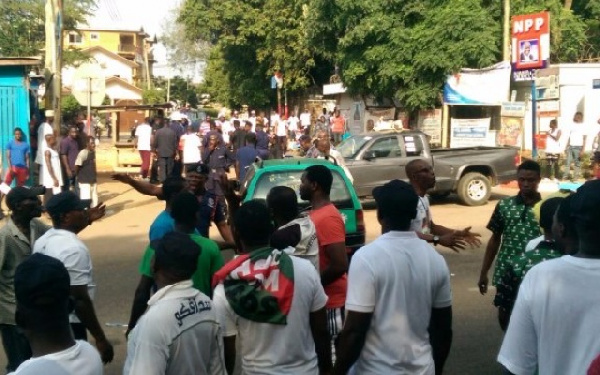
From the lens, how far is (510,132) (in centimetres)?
2712

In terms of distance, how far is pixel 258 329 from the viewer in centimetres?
430

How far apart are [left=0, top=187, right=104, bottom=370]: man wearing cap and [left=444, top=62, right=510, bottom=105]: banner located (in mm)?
21922

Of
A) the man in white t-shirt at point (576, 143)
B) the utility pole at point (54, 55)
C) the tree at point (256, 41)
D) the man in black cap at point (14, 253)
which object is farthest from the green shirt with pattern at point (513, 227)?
the tree at point (256, 41)

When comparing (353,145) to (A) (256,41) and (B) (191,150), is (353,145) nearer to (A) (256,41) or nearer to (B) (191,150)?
(B) (191,150)

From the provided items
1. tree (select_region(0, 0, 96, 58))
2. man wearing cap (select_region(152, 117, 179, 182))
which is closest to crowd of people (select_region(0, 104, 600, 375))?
man wearing cap (select_region(152, 117, 179, 182))

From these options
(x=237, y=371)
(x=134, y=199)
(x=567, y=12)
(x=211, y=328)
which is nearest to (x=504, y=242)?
(x=237, y=371)

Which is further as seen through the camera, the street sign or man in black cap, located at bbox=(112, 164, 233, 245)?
the street sign

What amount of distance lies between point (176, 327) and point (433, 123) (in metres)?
26.2

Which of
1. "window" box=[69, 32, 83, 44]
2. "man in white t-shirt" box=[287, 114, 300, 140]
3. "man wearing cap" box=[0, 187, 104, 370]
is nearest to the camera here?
"man wearing cap" box=[0, 187, 104, 370]

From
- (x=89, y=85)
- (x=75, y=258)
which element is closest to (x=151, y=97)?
(x=89, y=85)

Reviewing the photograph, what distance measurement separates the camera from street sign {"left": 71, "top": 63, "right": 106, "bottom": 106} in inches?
805

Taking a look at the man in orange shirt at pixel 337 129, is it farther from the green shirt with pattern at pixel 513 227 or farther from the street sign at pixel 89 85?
the green shirt with pattern at pixel 513 227

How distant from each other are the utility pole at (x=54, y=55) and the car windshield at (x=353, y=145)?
6.61 meters

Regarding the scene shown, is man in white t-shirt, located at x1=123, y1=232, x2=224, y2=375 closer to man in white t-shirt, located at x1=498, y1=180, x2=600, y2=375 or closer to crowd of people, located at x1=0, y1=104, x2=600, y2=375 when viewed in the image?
crowd of people, located at x1=0, y1=104, x2=600, y2=375
